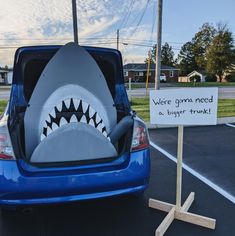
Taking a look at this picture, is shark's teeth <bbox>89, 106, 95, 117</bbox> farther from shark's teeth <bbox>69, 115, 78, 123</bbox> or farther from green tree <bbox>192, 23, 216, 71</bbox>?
green tree <bbox>192, 23, 216, 71</bbox>

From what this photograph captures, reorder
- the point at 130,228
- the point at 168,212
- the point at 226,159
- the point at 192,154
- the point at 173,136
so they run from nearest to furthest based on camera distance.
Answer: the point at 130,228, the point at 168,212, the point at 226,159, the point at 192,154, the point at 173,136

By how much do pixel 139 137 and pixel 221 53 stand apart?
2355 inches

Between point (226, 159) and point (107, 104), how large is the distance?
2705mm

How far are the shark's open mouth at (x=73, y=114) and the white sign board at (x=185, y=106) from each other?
A: 591 millimetres

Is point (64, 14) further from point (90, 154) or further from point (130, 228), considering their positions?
point (130, 228)

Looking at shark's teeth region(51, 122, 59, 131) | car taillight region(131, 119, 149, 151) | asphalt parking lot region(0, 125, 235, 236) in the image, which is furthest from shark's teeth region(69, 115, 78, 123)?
asphalt parking lot region(0, 125, 235, 236)

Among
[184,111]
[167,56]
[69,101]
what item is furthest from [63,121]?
[167,56]

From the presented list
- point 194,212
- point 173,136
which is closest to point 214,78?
point 173,136

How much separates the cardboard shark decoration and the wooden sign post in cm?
55

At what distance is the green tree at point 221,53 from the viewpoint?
5753 centimetres

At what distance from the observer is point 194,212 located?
10.2 ft

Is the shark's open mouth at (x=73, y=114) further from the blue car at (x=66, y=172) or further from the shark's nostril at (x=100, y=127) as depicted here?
the blue car at (x=66, y=172)

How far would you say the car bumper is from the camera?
235cm

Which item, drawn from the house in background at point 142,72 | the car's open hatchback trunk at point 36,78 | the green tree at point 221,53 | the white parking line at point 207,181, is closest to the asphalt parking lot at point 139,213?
the white parking line at point 207,181
